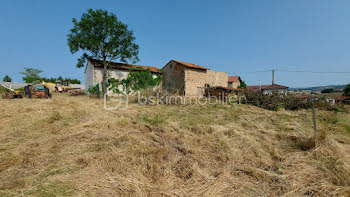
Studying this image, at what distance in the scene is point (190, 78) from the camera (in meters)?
15.8

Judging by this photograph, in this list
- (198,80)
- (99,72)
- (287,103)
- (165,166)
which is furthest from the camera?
(198,80)

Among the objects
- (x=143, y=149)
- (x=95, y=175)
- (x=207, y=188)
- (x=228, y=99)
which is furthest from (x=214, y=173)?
(x=228, y=99)

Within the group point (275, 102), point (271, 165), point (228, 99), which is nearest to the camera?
point (271, 165)

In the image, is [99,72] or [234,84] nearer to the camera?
[99,72]

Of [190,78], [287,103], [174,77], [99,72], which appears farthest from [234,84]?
[99,72]

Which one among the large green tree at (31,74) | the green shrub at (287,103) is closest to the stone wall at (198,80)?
the green shrub at (287,103)

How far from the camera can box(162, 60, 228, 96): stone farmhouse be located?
15.6 meters

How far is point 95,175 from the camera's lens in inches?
68.7

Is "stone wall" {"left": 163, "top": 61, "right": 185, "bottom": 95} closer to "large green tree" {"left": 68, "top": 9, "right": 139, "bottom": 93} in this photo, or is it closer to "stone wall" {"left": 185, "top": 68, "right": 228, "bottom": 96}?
"stone wall" {"left": 185, "top": 68, "right": 228, "bottom": 96}

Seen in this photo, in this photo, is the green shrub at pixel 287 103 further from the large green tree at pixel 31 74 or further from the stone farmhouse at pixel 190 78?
the large green tree at pixel 31 74

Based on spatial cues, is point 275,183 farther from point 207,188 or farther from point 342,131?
point 342,131

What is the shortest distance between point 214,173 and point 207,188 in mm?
405

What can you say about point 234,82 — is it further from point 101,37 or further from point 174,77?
point 101,37

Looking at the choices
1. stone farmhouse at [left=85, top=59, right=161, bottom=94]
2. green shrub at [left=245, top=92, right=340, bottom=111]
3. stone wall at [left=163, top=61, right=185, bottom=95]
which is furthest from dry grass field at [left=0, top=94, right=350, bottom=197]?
stone farmhouse at [left=85, top=59, right=161, bottom=94]
